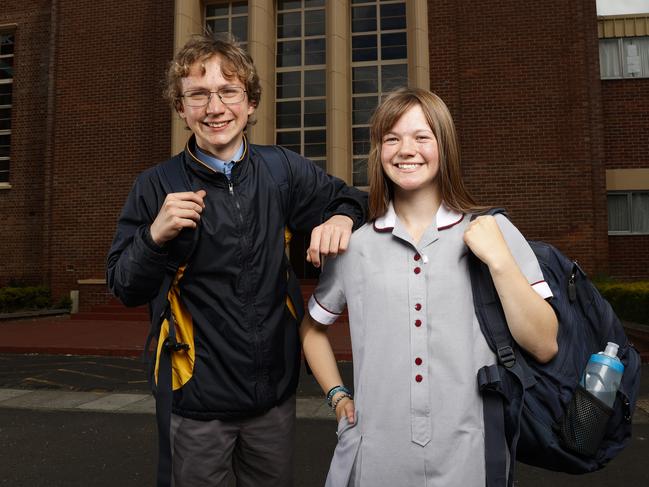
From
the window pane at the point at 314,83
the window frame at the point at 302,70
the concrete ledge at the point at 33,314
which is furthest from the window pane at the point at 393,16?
the concrete ledge at the point at 33,314

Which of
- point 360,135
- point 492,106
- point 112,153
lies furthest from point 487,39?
point 112,153

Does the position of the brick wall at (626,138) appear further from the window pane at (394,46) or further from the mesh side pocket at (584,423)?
the mesh side pocket at (584,423)

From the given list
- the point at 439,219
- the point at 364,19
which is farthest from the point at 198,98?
the point at 364,19

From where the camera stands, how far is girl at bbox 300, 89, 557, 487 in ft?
5.07

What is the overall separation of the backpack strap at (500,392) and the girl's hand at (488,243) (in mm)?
138

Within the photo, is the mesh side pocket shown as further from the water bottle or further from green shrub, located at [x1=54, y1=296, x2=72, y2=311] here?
green shrub, located at [x1=54, y1=296, x2=72, y2=311]

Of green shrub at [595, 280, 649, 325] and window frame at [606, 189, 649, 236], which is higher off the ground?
window frame at [606, 189, 649, 236]

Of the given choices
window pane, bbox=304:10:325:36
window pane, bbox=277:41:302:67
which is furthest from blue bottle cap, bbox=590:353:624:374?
window pane, bbox=304:10:325:36

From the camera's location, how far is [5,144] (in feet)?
55.7

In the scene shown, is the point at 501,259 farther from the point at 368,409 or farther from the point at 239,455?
the point at 239,455

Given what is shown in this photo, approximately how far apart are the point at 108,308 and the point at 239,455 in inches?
509

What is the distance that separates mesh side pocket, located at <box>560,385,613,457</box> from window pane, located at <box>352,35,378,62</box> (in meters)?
14.5

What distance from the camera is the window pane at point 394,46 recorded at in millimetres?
14922

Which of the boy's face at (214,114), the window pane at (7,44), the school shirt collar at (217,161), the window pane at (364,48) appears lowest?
the school shirt collar at (217,161)
